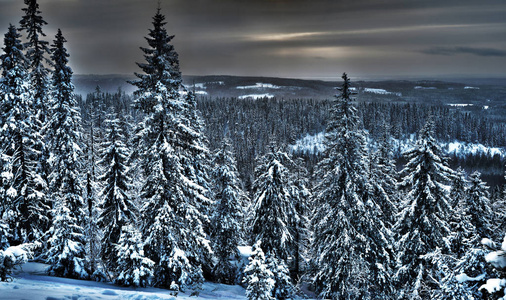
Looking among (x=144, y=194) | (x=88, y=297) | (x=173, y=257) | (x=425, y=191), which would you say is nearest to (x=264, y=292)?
(x=173, y=257)

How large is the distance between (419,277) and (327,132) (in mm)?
10506

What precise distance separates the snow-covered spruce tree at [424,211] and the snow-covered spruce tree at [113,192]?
60.8 feet

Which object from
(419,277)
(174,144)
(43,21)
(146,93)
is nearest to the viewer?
(146,93)

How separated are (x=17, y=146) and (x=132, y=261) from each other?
1077 cm

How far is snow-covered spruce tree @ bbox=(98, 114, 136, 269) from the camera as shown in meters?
21.9

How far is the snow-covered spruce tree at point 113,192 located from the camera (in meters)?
21.9

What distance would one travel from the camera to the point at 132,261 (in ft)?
55.1

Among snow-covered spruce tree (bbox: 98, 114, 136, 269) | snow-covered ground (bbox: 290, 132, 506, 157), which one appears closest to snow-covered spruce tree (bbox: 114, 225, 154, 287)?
snow-covered spruce tree (bbox: 98, 114, 136, 269)

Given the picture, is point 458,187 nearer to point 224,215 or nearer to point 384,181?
point 384,181

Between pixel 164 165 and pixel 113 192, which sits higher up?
pixel 164 165

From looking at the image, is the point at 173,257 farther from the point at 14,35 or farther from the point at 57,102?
the point at 14,35

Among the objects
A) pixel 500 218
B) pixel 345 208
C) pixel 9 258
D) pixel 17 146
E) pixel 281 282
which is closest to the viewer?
pixel 9 258

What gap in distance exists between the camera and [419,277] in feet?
65.4

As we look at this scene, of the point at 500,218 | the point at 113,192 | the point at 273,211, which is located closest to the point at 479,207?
the point at 500,218
